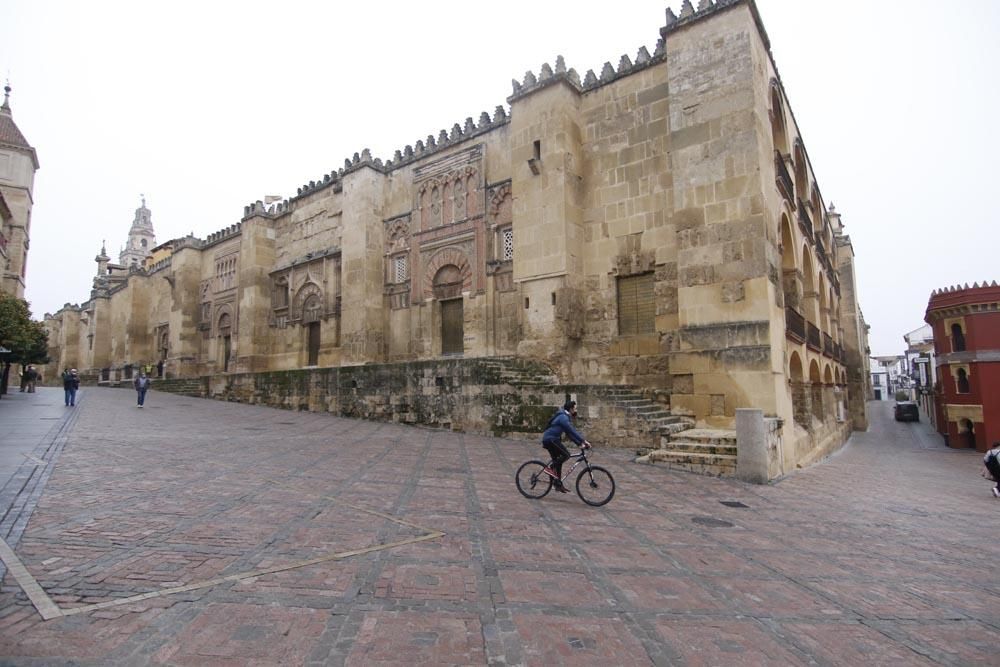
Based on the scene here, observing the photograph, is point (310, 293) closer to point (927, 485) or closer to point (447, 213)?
point (447, 213)

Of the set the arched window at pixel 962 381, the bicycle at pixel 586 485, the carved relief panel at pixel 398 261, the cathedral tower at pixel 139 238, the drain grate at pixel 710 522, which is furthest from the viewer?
the cathedral tower at pixel 139 238

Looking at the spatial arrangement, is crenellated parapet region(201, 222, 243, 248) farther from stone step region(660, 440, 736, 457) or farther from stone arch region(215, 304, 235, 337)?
stone step region(660, 440, 736, 457)

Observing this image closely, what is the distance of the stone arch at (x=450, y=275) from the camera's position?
18.4 meters

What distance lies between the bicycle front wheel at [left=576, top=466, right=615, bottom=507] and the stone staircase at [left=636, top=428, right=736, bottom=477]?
3.31 meters

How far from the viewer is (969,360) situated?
20125 mm

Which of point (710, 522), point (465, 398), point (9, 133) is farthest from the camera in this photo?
point (9, 133)

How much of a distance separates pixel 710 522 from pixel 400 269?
16.6 metres

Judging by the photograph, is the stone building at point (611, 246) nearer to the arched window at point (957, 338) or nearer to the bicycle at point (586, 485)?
the arched window at point (957, 338)

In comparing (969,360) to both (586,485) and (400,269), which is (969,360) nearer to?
(586,485)

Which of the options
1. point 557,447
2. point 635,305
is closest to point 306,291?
point 635,305

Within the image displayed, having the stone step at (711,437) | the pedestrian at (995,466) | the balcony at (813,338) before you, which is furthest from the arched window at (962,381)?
the stone step at (711,437)

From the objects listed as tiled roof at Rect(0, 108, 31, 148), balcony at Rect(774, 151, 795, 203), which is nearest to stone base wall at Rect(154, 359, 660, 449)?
balcony at Rect(774, 151, 795, 203)

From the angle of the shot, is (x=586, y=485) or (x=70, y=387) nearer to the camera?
(x=586, y=485)

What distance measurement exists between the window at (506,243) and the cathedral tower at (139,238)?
214 feet
